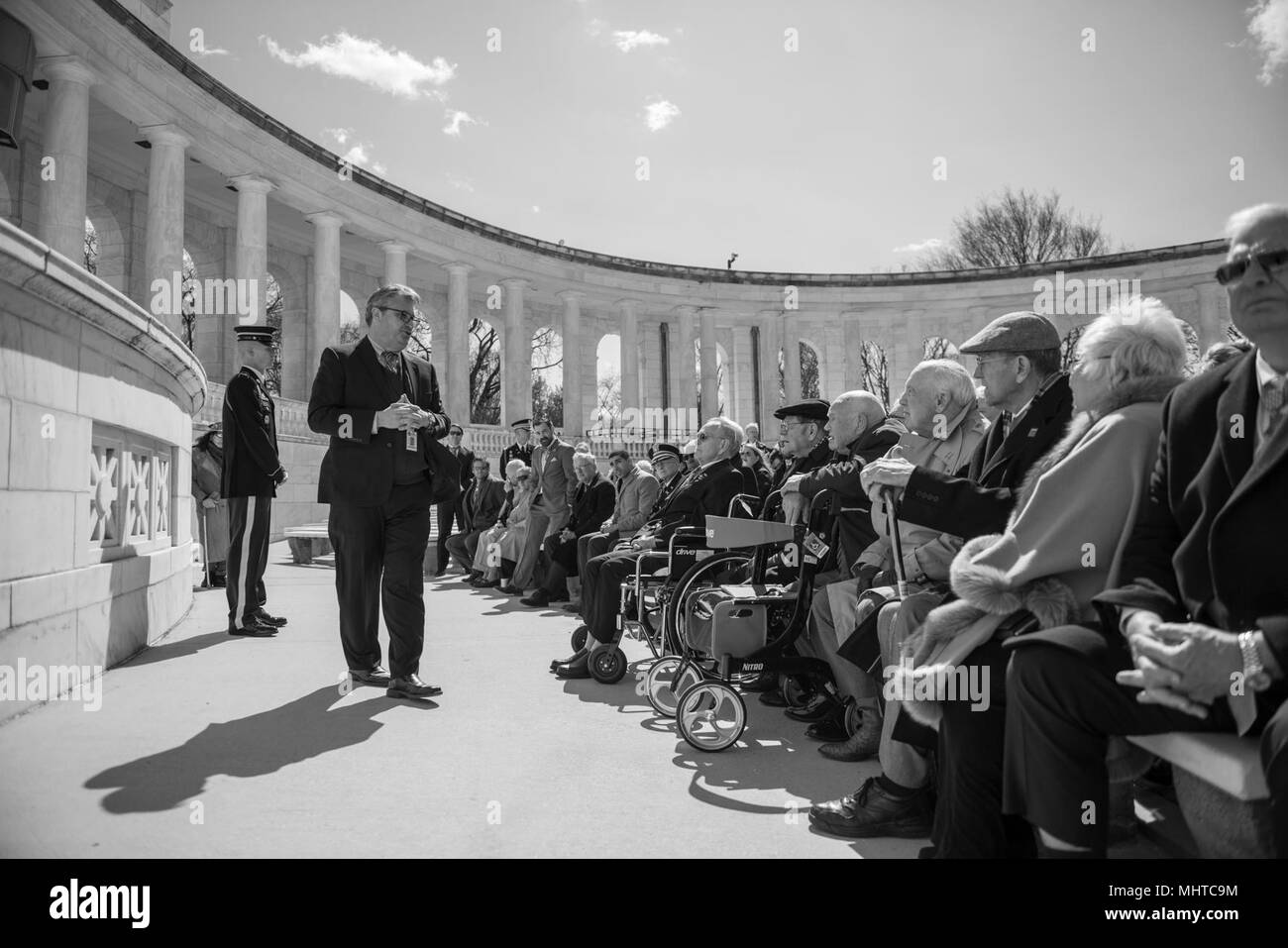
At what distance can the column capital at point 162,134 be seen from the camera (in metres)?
20.3

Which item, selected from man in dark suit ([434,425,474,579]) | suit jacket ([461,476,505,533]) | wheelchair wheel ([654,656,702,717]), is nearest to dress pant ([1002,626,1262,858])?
wheelchair wheel ([654,656,702,717])

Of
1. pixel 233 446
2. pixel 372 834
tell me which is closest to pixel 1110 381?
pixel 372 834

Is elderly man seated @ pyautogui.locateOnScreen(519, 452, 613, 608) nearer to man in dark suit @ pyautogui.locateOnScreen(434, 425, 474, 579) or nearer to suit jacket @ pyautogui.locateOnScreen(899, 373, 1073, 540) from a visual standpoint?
man in dark suit @ pyautogui.locateOnScreen(434, 425, 474, 579)

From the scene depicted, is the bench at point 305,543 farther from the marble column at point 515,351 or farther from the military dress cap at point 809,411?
the marble column at point 515,351

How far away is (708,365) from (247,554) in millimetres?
31409

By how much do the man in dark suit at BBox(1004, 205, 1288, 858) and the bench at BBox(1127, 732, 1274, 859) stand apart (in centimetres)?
6

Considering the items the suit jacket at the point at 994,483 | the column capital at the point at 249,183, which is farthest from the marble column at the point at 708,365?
the suit jacket at the point at 994,483

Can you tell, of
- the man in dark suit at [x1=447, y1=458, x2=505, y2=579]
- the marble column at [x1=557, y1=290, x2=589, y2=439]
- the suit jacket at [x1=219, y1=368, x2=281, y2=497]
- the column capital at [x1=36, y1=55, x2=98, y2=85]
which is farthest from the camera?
the marble column at [x1=557, y1=290, x2=589, y2=439]

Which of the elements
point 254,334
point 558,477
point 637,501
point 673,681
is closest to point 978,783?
point 673,681

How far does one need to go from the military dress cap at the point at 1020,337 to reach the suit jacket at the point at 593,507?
644 centimetres

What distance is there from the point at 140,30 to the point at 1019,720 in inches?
921

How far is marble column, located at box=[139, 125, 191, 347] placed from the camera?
784 inches

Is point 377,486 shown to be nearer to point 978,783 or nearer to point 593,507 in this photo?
point 978,783

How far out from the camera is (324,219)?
2603cm
